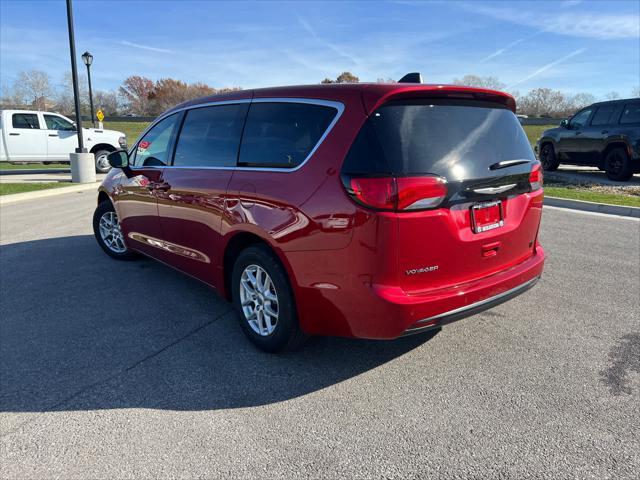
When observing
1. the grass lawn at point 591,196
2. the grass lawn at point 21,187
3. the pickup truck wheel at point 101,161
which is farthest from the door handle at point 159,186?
the pickup truck wheel at point 101,161

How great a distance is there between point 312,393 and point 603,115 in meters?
13.2

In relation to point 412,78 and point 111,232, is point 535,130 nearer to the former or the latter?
point 111,232

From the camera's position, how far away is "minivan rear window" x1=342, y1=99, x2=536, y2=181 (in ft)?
8.57

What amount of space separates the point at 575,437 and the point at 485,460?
1.82 feet

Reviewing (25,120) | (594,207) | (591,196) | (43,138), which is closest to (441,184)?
(594,207)

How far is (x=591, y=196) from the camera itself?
9.86 m

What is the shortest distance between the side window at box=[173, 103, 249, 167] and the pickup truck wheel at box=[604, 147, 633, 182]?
11.8 m

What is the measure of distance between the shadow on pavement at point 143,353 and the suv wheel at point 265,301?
15 cm

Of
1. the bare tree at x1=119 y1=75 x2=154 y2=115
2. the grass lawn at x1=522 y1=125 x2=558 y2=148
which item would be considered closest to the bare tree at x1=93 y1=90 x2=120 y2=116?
the bare tree at x1=119 y1=75 x2=154 y2=115

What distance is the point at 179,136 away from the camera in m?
4.30

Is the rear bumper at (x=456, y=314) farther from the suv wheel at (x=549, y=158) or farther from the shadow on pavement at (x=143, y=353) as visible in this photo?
the suv wheel at (x=549, y=158)

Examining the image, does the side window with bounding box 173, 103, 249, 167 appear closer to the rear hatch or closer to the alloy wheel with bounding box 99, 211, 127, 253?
the rear hatch

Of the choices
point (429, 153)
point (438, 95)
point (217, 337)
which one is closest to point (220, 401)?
point (217, 337)

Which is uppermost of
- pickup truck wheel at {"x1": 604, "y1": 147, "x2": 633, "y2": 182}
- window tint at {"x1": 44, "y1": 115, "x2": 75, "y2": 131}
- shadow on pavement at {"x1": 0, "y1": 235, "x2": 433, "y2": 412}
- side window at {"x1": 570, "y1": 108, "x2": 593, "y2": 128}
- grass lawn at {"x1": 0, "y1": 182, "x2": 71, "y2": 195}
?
side window at {"x1": 570, "y1": 108, "x2": 593, "y2": 128}
